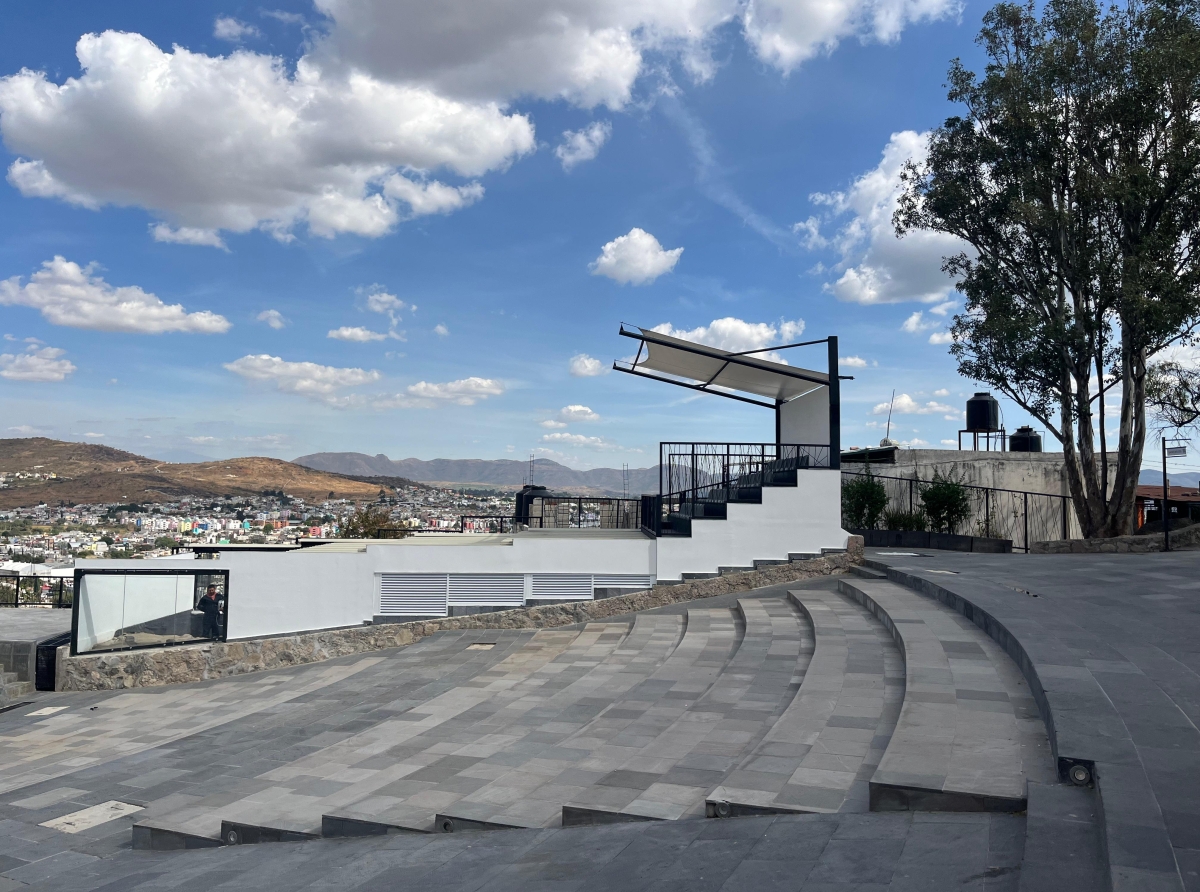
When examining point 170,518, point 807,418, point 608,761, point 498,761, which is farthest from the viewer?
point 170,518

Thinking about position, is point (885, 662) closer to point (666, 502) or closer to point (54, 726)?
point (666, 502)

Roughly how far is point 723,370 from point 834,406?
8.00 ft

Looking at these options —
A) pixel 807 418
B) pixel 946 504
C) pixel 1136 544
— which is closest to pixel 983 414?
pixel 946 504

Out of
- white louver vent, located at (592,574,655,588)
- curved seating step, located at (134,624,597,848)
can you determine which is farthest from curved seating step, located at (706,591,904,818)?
white louver vent, located at (592,574,655,588)

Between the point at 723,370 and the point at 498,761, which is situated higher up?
the point at 723,370

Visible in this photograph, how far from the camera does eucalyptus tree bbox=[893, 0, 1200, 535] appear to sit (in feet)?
47.8

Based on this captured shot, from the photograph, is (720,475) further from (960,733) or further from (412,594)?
(960,733)

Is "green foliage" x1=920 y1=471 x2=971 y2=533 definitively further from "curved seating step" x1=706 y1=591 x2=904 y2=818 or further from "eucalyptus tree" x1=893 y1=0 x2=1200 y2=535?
"curved seating step" x1=706 y1=591 x2=904 y2=818

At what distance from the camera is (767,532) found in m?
12.8

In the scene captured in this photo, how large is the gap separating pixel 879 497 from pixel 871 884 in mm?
15212

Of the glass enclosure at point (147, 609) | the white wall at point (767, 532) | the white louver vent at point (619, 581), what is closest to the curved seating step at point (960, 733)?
the white wall at point (767, 532)

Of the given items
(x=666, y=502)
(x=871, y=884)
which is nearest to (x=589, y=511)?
(x=666, y=502)

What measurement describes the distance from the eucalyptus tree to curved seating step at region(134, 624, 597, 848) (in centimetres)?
1287

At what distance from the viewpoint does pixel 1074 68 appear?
51.2 ft
